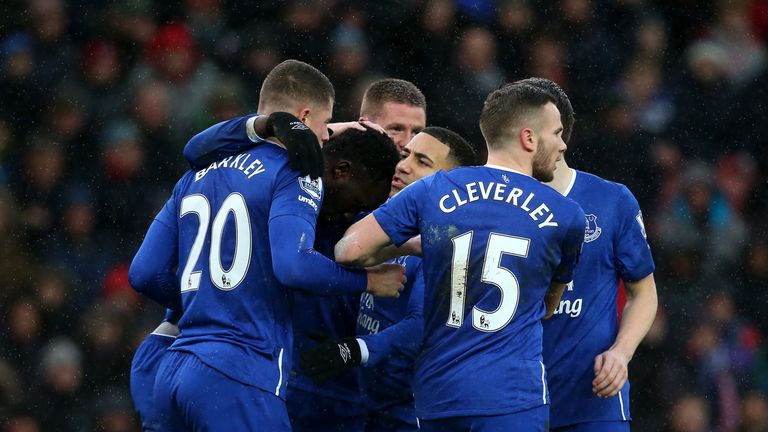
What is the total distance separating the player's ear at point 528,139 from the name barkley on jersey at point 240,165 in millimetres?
940

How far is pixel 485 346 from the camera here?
3.87 metres

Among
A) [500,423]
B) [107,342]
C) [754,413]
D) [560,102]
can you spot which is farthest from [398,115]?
[754,413]

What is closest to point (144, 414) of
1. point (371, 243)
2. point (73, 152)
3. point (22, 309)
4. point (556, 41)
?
point (371, 243)

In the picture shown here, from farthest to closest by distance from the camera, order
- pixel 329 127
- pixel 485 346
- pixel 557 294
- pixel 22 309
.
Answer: pixel 22 309 < pixel 329 127 < pixel 557 294 < pixel 485 346

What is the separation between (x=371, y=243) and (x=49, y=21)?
5.26 meters

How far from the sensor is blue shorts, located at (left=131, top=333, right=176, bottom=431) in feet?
14.7

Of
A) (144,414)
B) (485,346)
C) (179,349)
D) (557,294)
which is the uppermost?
(557,294)

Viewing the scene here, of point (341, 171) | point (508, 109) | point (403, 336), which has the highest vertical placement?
point (508, 109)

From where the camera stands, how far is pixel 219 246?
13.2 feet

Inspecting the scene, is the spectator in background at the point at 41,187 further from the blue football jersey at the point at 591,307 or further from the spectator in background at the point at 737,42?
the spectator in background at the point at 737,42

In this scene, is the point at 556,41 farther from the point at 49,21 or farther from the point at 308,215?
the point at 308,215

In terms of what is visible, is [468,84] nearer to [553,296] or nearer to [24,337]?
[24,337]

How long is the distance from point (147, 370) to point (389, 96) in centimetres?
246

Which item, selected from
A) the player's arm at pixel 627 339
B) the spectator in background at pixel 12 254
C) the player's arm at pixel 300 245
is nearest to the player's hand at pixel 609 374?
the player's arm at pixel 627 339
